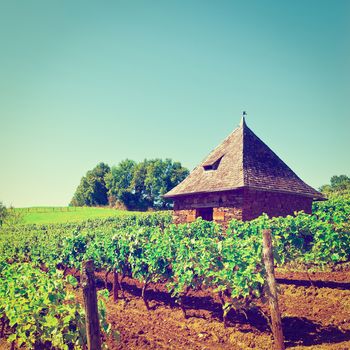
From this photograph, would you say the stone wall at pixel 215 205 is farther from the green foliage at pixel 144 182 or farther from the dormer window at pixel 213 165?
the green foliage at pixel 144 182

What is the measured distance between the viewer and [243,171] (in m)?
12.6

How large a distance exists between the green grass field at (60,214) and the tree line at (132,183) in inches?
517

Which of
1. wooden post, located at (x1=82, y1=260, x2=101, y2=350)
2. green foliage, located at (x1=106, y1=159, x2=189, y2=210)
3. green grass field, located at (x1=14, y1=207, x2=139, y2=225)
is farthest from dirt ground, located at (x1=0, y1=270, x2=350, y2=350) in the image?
green foliage, located at (x1=106, y1=159, x2=189, y2=210)

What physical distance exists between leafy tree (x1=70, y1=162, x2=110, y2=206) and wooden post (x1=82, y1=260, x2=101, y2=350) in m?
72.8

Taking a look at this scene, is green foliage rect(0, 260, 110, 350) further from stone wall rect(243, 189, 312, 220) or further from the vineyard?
stone wall rect(243, 189, 312, 220)

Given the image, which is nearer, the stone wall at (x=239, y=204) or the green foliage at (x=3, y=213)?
the stone wall at (x=239, y=204)

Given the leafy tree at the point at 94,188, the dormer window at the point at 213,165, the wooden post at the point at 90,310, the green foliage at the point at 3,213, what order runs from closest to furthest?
the wooden post at the point at 90,310 < the dormer window at the point at 213,165 < the green foliage at the point at 3,213 < the leafy tree at the point at 94,188

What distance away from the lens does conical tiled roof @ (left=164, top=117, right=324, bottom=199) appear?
494 inches

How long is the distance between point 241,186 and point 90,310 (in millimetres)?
9335

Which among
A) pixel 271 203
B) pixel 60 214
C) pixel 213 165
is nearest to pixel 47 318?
pixel 271 203

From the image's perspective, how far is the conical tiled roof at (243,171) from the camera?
12555mm

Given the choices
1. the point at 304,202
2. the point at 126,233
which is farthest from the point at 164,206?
the point at 126,233

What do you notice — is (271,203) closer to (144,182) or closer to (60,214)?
(60,214)

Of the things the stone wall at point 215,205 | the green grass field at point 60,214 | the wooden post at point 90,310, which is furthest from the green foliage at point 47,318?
the green grass field at point 60,214
